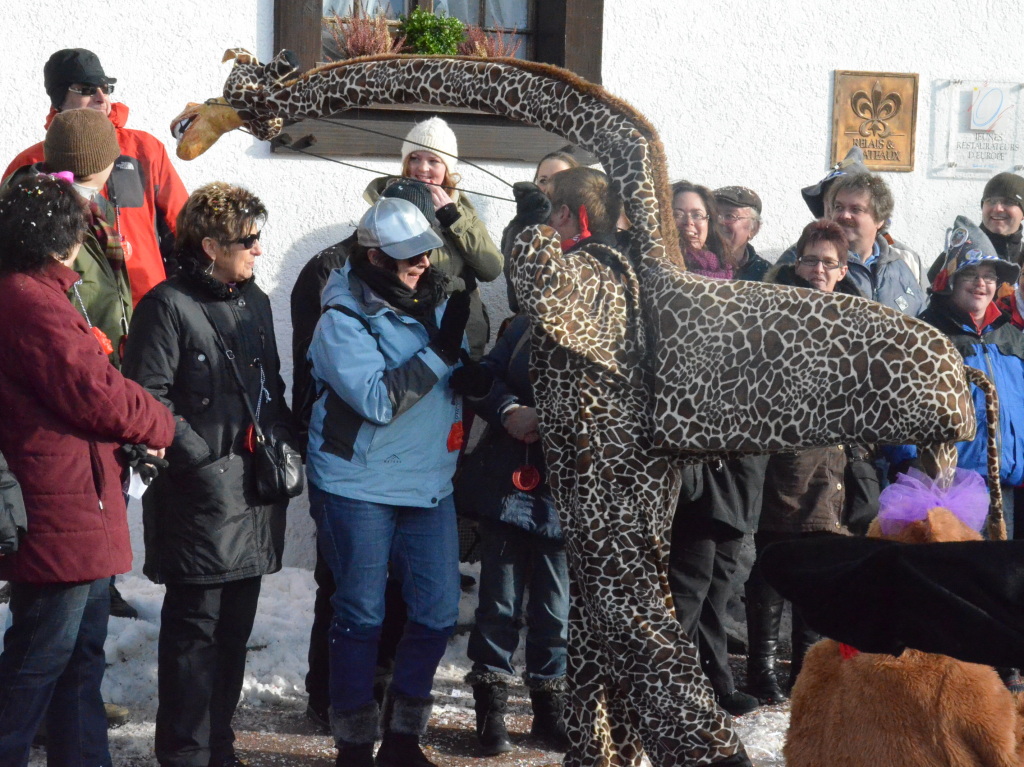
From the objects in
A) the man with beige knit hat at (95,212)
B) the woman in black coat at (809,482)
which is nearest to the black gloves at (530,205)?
the woman in black coat at (809,482)

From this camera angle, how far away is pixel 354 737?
4453 millimetres

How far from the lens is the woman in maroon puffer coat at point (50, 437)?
3.80 meters

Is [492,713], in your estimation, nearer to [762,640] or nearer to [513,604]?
[513,604]

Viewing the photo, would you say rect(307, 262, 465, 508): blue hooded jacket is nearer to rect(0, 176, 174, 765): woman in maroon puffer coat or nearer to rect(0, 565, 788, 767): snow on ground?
rect(0, 176, 174, 765): woman in maroon puffer coat

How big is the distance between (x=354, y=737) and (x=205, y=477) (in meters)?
1.07

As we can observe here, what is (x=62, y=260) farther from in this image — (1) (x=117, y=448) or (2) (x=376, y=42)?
(2) (x=376, y=42)

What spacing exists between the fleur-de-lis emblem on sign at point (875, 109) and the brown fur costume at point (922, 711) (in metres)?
4.63

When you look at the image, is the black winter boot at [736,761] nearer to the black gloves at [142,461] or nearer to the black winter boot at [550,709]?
the black winter boot at [550,709]

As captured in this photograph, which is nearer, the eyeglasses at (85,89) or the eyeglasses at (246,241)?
the eyeglasses at (246,241)

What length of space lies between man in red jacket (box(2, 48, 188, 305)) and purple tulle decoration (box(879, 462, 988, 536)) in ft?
11.4

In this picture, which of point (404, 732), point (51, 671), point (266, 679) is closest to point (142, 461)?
point (51, 671)

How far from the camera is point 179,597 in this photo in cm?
433

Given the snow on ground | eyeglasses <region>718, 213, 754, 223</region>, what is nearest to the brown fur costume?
the snow on ground

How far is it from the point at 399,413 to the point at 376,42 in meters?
3.07
